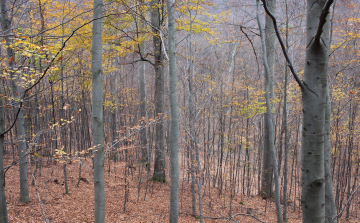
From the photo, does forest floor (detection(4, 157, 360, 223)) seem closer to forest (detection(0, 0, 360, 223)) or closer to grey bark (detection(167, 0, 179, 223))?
forest (detection(0, 0, 360, 223))

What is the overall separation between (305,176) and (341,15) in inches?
309

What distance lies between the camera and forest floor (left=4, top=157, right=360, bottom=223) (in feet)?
18.6

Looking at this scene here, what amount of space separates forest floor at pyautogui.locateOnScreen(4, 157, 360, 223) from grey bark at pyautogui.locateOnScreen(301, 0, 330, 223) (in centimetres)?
320

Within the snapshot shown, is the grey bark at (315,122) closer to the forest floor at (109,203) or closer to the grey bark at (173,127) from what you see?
the forest floor at (109,203)

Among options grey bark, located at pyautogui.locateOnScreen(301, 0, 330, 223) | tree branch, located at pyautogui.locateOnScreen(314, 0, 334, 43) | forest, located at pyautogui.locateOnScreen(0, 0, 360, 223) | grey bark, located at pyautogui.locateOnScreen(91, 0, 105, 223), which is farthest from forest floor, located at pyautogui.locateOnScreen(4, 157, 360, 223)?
tree branch, located at pyautogui.locateOnScreen(314, 0, 334, 43)

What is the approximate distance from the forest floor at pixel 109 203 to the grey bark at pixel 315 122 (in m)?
3.20

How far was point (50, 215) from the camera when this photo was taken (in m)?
5.59

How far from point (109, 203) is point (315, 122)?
24.1ft

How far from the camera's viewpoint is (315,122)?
167cm

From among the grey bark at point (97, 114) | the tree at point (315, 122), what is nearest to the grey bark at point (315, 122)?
the tree at point (315, 122)

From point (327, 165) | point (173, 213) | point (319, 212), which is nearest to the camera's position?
point (319, 212)

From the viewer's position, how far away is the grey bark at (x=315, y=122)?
65.7 inches

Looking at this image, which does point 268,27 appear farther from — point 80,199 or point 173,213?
point 80,199

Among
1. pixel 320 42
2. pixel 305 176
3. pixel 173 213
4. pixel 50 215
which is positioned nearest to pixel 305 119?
pixel 305 176
